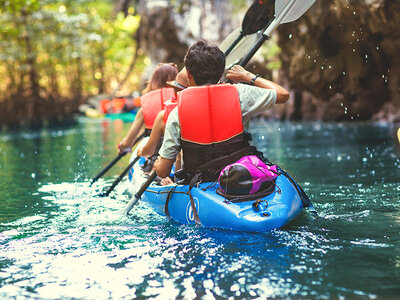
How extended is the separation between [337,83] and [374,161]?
8087mm

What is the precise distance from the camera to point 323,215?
3.95 meters

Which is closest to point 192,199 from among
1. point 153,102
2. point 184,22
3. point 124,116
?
Result: point 153,102

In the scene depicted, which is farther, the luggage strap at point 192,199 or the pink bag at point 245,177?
the luggage strap at point 192,199

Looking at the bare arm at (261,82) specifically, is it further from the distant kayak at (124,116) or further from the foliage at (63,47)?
the distant kayak at (124,116)

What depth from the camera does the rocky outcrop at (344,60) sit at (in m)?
11.8

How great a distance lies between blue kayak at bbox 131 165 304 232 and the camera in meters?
3.32

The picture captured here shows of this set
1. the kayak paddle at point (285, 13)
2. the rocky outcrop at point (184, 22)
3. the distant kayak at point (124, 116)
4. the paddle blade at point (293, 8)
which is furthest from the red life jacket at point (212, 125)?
the distant kayak at point (124, 116)

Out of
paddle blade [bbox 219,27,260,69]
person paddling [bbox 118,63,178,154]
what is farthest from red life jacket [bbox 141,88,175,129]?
paddle blade [bbox 219,27,260,69]

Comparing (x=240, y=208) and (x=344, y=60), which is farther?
(x=344, y=60)

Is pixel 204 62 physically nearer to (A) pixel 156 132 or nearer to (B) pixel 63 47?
(A) pixel 156 132

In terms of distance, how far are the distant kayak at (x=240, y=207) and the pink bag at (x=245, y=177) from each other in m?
0.07

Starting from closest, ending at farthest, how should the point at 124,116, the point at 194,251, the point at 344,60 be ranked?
the point at 194,251 < the point at 344,60 < the point at 124,116

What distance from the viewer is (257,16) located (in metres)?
4.90

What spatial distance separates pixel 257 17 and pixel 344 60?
9.86m
